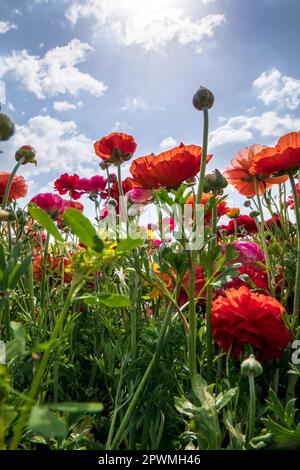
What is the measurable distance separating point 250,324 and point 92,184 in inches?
42.6

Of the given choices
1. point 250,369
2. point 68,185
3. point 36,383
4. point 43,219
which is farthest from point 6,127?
point 68,185

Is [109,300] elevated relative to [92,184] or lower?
lower

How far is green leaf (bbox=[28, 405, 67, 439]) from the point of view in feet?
0.67

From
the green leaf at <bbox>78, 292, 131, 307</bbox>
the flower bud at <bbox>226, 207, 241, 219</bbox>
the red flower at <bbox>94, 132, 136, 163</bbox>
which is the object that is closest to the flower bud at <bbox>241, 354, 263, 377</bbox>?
the green leaf at <bbox>78, 292, 131, 307</bbox>

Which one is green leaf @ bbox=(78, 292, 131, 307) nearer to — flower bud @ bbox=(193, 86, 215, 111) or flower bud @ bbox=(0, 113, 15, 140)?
flower bud @ bbox=(0, 113, 15, 140)

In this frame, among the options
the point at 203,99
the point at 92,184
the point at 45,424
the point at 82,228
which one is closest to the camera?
the point at 45,424

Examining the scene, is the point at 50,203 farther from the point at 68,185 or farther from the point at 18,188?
the point at 68,185

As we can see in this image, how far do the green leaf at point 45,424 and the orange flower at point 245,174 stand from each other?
0.82 m

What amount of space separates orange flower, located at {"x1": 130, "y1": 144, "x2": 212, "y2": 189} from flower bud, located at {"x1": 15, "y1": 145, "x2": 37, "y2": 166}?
0.68 ft

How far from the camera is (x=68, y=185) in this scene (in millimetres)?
1772

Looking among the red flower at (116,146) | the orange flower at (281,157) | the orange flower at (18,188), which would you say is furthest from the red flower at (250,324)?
the orange flower at (18,188)
